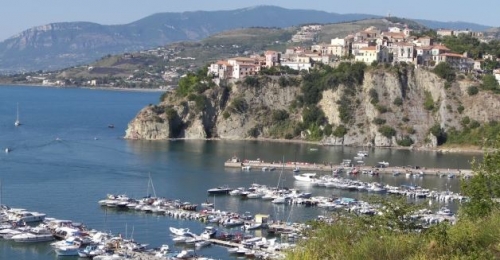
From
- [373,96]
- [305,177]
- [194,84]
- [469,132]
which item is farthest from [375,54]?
[305,177]

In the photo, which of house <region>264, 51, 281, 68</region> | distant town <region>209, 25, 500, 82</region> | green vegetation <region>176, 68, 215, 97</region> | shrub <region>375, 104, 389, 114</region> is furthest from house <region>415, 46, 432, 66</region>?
green vegetation <region>176, 68, 215, 97</region>

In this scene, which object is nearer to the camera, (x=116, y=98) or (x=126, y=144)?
(x=126, y=144)

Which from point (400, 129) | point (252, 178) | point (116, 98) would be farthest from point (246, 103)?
point (116, 98)

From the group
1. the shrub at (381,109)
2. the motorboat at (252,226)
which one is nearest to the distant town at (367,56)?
the shrub at (381,109)

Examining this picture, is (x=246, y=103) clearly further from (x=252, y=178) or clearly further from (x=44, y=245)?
(x=44, y=245)

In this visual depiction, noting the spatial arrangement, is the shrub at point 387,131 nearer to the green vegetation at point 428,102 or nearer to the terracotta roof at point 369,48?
the green vegetation at point 428,102

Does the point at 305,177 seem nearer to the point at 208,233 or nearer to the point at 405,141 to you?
the point at 208,233
